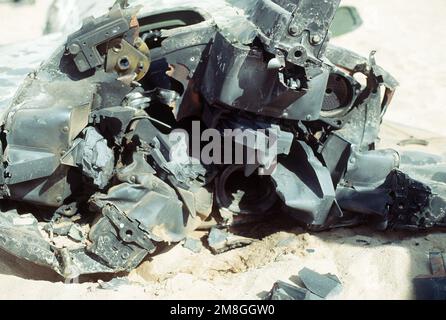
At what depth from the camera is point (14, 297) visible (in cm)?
380

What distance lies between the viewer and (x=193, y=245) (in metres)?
4.60

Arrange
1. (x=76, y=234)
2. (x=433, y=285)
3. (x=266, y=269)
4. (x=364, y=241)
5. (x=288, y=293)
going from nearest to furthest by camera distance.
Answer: (x=288, y=293) < (x=433, y=285) < (x=266, y=269) < (x=76, y=234) < (x=364, y=241)

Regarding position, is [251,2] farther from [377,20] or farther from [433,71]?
[377,20]

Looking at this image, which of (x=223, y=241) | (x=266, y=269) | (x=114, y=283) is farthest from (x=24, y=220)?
(x=266, y=269)

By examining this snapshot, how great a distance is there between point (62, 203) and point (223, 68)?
1518mm

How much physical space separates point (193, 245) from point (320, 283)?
105cm

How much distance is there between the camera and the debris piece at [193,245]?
4574 mm

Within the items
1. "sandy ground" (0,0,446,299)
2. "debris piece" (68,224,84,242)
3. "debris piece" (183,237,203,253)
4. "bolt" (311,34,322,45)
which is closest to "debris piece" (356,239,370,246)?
"sandy ground" (0,0,446,299)

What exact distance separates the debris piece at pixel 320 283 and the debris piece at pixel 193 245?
86cm

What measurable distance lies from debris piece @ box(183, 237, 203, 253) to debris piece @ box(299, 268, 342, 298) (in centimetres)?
86

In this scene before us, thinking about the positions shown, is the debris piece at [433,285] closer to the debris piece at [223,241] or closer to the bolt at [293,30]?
the debris piece at [223,241]
